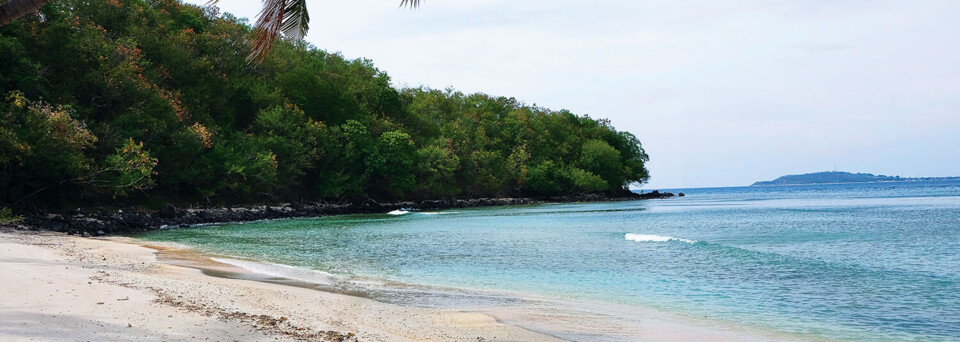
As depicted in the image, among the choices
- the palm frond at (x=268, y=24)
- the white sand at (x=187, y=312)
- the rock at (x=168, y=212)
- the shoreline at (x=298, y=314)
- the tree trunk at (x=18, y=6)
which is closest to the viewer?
the white sand at (x=187, y=312)

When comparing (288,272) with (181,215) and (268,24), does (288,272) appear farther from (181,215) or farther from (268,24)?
(181,215)

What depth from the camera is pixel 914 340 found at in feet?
29.5

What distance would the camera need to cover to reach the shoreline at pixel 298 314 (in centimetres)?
768

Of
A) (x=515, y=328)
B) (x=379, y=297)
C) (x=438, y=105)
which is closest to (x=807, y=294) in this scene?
(x=515, y=328)

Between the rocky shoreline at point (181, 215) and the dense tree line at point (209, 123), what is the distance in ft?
5.10

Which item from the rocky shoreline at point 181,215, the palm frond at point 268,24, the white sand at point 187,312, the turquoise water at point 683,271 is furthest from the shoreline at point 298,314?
the rocky shoreline at point 181,215

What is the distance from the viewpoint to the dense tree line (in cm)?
3077

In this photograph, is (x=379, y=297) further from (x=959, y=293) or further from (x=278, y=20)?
(x=959, y=293)

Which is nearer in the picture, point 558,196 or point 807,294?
point 807,294

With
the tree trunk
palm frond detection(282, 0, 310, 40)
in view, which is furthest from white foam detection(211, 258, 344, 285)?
the tree trunk

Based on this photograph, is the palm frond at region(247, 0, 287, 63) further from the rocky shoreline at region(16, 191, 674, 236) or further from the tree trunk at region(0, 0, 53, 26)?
the rocky shoreline at region(16, 191, 674, 236)

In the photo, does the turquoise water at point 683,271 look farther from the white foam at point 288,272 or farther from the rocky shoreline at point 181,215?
the rocky shoreline at point 181,215

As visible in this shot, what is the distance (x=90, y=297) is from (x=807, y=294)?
12.4 m

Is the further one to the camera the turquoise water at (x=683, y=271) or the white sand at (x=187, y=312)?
the turquoise water at (x=683, y=271)
